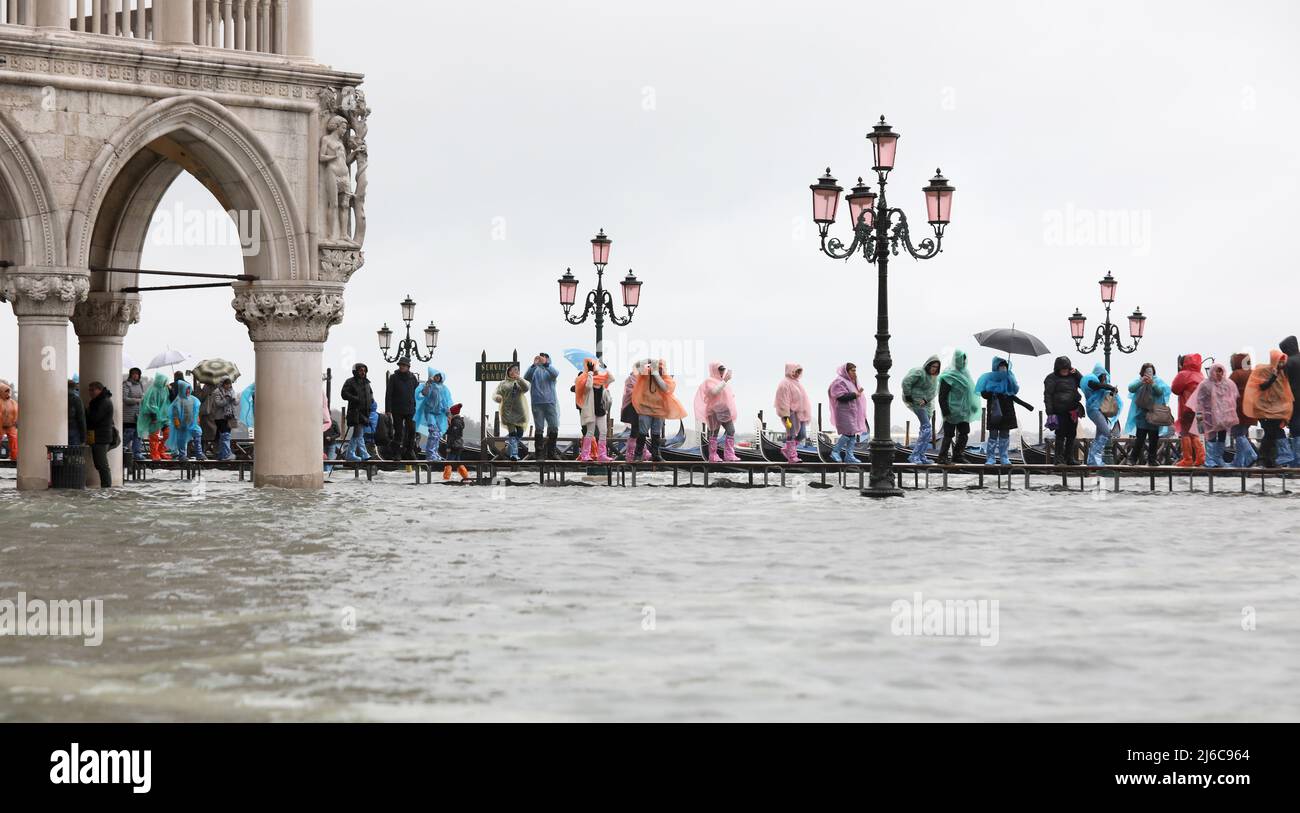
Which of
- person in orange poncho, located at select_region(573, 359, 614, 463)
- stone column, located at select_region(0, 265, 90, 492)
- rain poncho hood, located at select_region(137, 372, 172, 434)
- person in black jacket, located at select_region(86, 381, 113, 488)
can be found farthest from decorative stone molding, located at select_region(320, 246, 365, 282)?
rain poncho hood, located at select_region(137, 372, 172, 434)

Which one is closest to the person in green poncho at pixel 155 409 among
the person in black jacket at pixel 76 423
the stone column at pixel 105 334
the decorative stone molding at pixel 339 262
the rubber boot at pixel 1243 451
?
the stone column at pixel 105 334

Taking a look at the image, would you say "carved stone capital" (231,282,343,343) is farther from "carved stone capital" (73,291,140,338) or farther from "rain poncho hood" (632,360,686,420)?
"rain poncho hood" (632,360,686,420)

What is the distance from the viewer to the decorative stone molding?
24.5 meters

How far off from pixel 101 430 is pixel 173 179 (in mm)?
3785

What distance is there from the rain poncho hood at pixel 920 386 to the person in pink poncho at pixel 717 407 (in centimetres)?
251

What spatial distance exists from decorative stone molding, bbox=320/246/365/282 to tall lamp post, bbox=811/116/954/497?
18.6 feet

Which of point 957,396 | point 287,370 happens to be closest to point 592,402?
point 957,396

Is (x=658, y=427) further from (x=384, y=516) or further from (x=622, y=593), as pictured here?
(x=622, y=593)

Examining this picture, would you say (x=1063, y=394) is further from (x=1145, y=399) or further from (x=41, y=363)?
(x=41, y=363)

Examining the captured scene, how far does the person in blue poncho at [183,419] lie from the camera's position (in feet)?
105

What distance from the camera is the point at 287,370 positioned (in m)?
24.4

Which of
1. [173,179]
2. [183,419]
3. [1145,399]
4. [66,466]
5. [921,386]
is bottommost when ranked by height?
[66,466]
